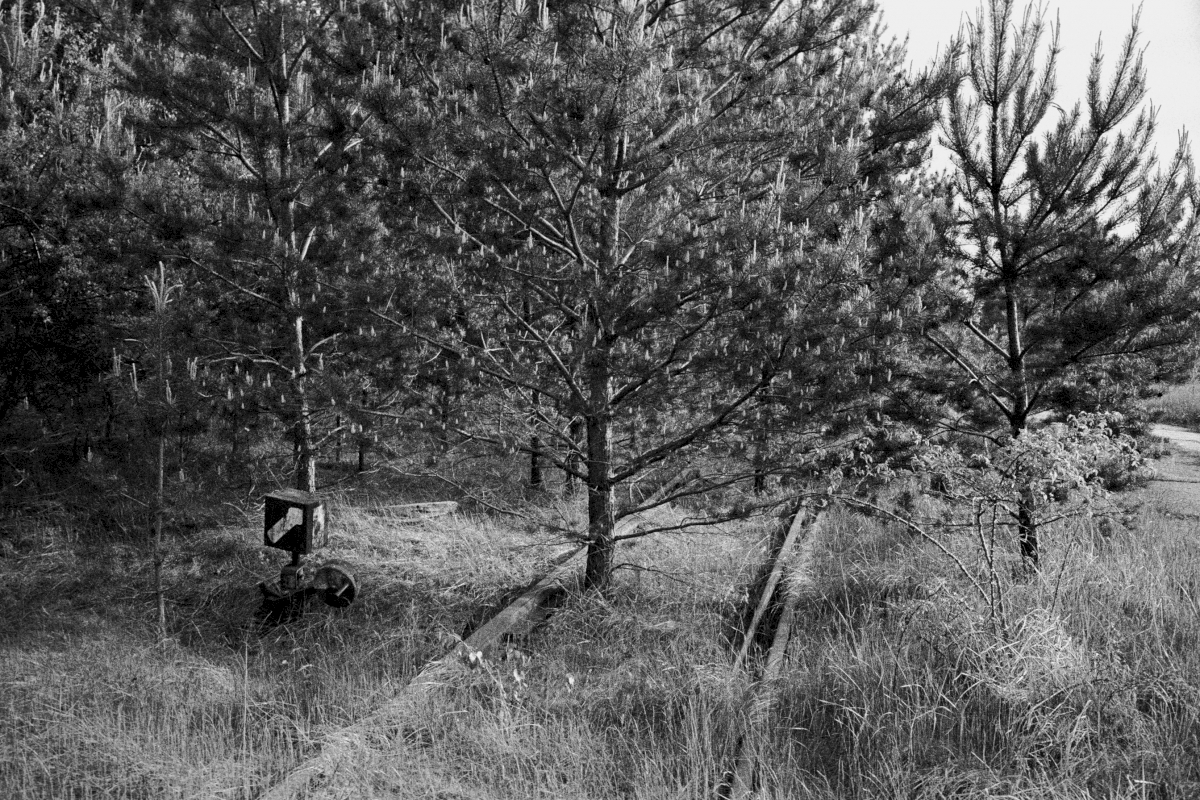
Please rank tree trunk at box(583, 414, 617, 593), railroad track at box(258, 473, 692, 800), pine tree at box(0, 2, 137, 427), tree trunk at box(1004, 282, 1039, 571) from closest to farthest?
railroad track at box(258, 473, 692, 800) < tree trunk at box(1004, 282, 1039, 571) < tree trunk at box(583, 414, 617, 593) < pine tree at box(0, 2, 137, 427)

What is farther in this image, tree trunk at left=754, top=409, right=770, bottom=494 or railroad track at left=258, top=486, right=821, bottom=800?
tree trunk at left=754, top=409, right=770, bottom=494

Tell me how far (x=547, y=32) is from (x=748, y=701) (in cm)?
429

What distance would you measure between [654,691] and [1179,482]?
9.93 meters

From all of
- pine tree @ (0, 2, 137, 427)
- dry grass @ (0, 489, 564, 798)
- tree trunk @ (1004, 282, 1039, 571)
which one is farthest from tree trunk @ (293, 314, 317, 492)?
tree trunk @ (1004, 282, 1039, 571)

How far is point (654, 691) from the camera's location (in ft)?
16.1

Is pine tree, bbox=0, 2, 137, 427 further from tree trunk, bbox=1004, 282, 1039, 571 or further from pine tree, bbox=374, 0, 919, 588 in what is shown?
tree trunk, bbox=1004, 282, 1039, 571

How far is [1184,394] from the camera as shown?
2136cm

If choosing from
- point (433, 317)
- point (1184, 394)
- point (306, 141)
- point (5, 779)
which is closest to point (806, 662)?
point (433, 317)

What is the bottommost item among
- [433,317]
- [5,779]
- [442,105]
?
[5,779]

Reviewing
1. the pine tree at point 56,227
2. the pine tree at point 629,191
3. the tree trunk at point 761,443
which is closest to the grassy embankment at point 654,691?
the tree trunk at point 761,443

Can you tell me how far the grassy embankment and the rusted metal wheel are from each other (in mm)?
201

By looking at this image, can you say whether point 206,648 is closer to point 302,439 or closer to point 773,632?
point 302,439

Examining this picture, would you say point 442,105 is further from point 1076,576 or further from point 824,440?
point 1076,576

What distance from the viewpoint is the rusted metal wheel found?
22.1 feet
